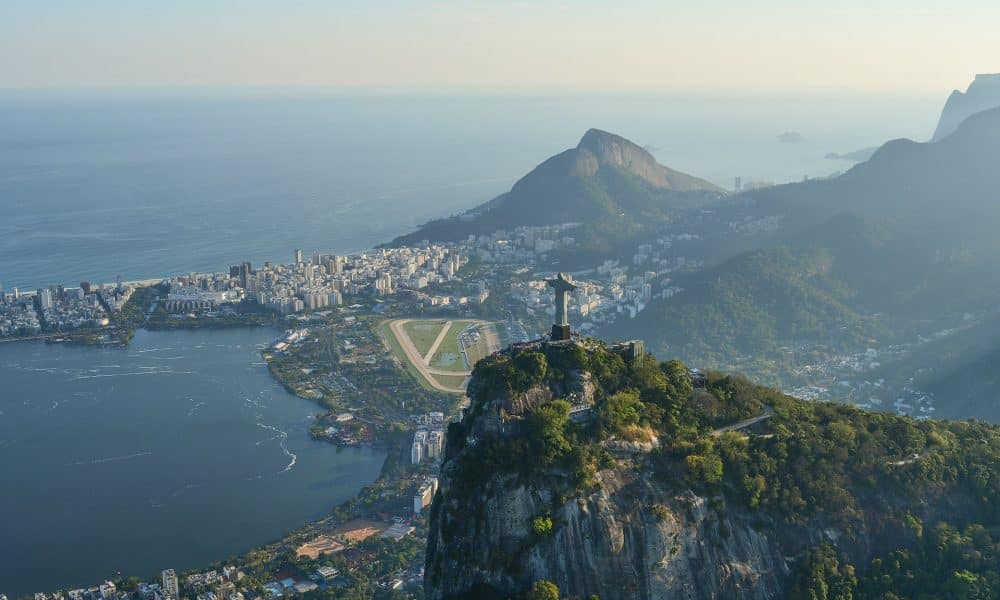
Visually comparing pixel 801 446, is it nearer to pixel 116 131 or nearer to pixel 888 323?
pixel 888 323

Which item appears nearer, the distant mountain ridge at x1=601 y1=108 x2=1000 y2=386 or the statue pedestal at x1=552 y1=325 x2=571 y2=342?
the statue pedestal at x1=552 y1=325 x2=571 y2=342

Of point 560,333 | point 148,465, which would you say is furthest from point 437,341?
point 560,333

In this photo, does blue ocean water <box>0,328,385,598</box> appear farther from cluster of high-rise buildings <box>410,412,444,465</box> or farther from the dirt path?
the dirt path

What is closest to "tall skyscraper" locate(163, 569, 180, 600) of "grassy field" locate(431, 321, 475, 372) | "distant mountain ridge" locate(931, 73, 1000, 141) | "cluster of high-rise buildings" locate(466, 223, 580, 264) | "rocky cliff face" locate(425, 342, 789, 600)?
"rocky cliff face" locate(425, 342, 789, 600)

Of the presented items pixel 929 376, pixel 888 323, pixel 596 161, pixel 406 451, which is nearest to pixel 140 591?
pixel 406 451

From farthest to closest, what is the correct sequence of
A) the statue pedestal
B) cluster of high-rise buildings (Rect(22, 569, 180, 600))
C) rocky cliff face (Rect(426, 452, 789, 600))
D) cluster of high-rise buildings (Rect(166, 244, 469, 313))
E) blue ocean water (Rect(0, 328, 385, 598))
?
cluster of high-rise buildings (Rect(166, 244, 469, 313)) < blue ocean water (Rect(0, 328, 385, 598)) < cluster of high-rise buildings (Rect(22, 569, 180, 600)) < the statue pedestal < rocky cliff face (Rect(426, 452, 789, 600))

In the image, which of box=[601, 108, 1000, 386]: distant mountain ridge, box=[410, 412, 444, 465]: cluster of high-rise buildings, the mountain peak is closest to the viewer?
box=[410, 412, 444, 465]: cluster of high-rise buildings

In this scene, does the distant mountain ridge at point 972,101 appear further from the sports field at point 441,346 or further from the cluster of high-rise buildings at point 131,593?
the cluster of high-rise buildings at point 131,593

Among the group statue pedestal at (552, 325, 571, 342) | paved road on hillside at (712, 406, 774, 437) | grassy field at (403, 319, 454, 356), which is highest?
statue pedestal at (552, 325, 571, 342)
